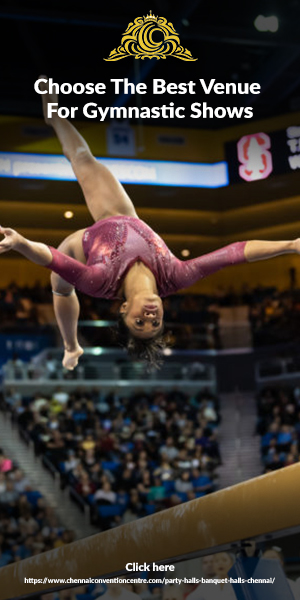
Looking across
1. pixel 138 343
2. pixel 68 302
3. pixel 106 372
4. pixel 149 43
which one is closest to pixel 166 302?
pixel 106 372

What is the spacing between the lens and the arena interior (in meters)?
10.9

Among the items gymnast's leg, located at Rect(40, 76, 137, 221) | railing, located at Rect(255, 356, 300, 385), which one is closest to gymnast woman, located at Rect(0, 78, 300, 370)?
gymnast's leg, located at Rect(40, 76, 137, 221)

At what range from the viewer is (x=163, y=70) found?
12766 millimetres

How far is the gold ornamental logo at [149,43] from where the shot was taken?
531 centimetres

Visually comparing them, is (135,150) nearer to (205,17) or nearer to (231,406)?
(205,17)

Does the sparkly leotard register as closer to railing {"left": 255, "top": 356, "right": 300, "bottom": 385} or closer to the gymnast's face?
the gymnast's face

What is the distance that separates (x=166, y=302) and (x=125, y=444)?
3.50 m

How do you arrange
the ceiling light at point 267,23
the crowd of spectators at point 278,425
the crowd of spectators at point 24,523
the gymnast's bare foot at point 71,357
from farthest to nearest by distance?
the crowd of spectators at point 278,425
the ceiling light at point 267,23
the crowd of spectators at point 24,523
the gymnast's bare foot at point 71,357

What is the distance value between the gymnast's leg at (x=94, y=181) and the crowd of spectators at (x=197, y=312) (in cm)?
880

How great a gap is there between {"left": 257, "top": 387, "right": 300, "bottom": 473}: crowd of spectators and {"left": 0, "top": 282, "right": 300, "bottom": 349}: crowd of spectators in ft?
3.98

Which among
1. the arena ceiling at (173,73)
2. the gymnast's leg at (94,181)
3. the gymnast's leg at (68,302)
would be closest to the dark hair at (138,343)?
the gymnast's leg at (68,302)

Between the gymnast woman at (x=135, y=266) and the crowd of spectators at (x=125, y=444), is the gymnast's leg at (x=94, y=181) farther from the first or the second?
the crowd of spectators at (x=125, y=444)

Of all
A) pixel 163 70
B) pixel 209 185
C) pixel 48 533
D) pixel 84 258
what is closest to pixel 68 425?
pixel 48 533

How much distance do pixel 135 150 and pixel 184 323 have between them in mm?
3926
